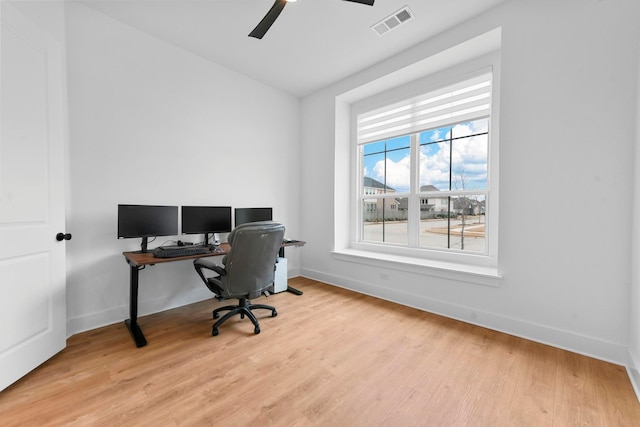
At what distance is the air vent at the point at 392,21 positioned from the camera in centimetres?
253

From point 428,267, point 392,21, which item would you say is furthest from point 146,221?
point 392,21

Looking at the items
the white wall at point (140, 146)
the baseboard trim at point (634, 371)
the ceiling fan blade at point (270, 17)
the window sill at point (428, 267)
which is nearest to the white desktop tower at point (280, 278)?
the window sill at point (428, 267)

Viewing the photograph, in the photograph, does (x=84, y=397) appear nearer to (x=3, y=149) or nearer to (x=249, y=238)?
(x=249, y=238)

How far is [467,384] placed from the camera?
5.86 ft

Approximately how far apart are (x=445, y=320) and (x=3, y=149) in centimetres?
389

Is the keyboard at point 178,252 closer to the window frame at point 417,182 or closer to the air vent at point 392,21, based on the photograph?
the window frame at point 417,182

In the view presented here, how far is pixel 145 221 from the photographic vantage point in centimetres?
269

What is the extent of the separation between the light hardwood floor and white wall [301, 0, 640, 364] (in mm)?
271

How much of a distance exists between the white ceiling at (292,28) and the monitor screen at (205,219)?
193cm

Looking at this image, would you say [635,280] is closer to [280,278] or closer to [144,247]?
[280,278]

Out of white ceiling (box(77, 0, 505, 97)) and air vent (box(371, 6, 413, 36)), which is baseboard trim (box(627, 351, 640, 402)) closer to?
white ceiling (box(77, 0, 505, 97))

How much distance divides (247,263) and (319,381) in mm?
1136

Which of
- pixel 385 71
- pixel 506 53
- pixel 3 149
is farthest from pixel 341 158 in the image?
pixel 3 149

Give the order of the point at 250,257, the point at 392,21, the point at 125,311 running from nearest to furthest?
1. the point at 250,257
2. the point at 392,21
3. the point at 125,311
